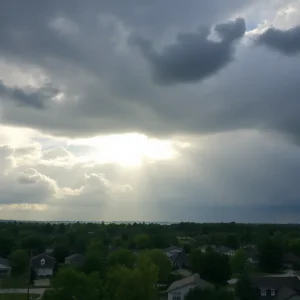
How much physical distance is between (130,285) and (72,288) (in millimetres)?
4850

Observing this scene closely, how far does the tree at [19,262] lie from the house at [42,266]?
4.70 m

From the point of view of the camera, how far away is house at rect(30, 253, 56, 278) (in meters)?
80.2

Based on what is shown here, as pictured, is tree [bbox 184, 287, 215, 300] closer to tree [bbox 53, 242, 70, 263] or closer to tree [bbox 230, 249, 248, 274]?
tree [bbox 230, 249, 248, 274]

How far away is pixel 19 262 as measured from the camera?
7381 centimetres

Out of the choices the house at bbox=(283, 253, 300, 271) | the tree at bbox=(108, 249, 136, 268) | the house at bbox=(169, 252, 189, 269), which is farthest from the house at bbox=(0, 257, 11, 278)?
the house at bbox=(283, 253, 300, 271)

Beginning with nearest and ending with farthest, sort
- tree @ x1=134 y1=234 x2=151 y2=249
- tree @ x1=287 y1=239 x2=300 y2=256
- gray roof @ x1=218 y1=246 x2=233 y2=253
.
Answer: tree @ x1=287 y1=239 x2=300 y2=256 → tree @ x1=134 y1=234 x2=151 y2=249 → gray roof @ x1=218 y1=246 x2=233 y2=253

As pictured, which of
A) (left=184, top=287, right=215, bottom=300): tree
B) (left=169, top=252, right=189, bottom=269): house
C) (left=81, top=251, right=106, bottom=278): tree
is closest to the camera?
(left=184, top=287, right=215, bottom=300): tree

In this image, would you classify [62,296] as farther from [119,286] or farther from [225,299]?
[225,299]

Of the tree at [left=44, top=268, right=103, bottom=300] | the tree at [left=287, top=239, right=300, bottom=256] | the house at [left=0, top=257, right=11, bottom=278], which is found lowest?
the house at [left=0, top=257, right=11, bottom=278]

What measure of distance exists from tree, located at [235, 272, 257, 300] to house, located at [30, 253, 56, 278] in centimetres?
4272

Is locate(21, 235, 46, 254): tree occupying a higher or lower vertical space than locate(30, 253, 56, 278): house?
higher

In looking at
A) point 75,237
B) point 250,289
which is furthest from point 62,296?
point 75,237

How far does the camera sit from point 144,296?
40.0m

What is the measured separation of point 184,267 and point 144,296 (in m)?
50.1
